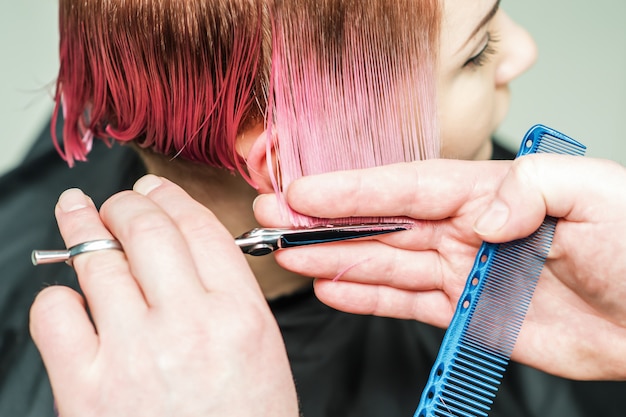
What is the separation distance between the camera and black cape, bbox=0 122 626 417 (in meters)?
1.56

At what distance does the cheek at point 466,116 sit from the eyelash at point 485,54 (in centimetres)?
4

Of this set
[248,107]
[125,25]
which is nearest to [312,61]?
[248,107]

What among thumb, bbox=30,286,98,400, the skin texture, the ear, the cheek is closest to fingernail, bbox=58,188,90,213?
the skin texture

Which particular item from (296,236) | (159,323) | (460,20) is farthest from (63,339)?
(460,20)

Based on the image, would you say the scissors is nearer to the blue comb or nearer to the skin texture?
the skin texture

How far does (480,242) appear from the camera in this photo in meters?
1.25

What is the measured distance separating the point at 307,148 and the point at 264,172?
10 centimetres

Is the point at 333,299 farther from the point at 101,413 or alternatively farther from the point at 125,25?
the point at 125,25

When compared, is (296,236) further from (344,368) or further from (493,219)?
(344,368)

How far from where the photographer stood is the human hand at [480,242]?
111 cm

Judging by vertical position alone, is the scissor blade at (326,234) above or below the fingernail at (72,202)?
below

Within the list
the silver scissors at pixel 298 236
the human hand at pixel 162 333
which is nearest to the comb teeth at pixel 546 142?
the silver scissors at pixel 298 236

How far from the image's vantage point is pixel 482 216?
1.12 meters

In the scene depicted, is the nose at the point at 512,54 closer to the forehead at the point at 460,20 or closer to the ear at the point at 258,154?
the forehead at the point at 460,20
